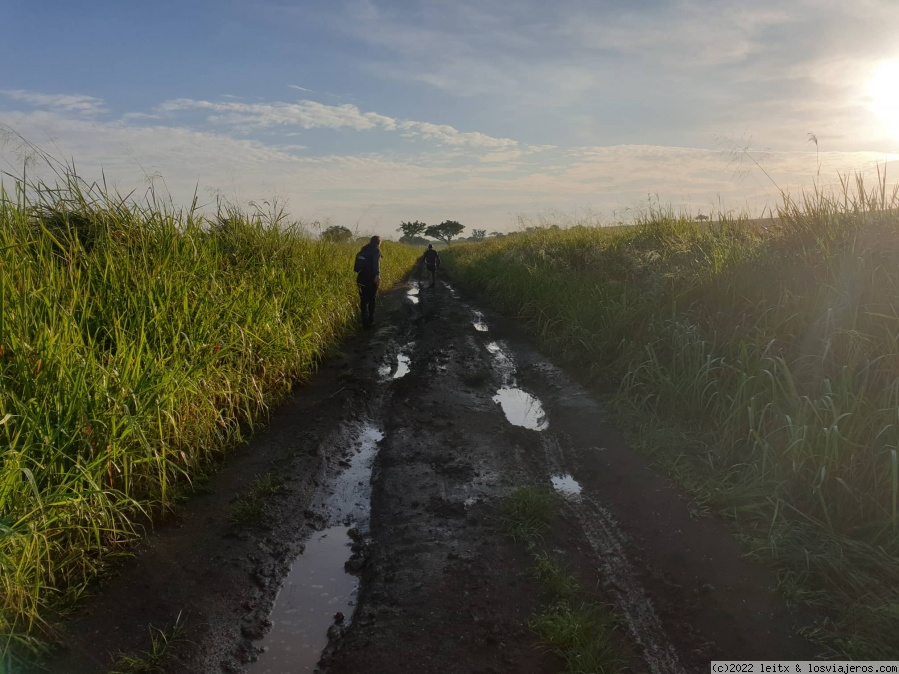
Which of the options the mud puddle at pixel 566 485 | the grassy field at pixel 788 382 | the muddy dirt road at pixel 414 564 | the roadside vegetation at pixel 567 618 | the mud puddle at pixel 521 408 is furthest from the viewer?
the mud puddle at pixel 521 408

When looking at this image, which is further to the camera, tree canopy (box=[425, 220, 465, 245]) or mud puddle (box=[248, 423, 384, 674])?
tree canopy (box=[425, 220, 465, 245])

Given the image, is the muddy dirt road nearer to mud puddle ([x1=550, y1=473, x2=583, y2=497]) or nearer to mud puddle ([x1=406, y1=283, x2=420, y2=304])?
mud puddle ([x1=550, y1=473, x2=583, y2=497])

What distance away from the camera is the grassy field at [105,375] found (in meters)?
2.58

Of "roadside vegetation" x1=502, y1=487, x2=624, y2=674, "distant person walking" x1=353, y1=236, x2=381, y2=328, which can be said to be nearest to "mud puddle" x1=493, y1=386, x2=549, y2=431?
"roadside vegetation" x1=502, y1=487, x2=624, y2=674

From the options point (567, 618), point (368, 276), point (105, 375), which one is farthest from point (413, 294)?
point (567, 618)

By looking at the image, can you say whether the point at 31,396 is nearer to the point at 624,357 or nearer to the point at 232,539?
the point at 232,539

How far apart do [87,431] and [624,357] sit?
5211 millimetres

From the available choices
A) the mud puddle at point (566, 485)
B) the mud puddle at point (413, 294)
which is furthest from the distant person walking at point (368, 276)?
the mud puddle at point (566, 485)

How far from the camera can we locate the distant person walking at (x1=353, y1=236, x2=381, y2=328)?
10344mm

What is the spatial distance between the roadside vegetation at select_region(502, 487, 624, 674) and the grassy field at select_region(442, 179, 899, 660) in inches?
41.0

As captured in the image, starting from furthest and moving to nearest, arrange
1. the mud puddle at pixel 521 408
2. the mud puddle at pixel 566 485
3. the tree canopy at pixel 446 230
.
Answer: the tree canopy at pixel 446 230 → the mud puddle at pixel 521 408 → the mud puddle at pixel 566 485

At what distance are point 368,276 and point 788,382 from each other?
7.80 meters

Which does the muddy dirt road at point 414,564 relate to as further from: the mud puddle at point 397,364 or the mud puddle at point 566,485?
the mud puddle at point 397,364

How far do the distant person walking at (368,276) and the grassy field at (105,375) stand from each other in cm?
377
